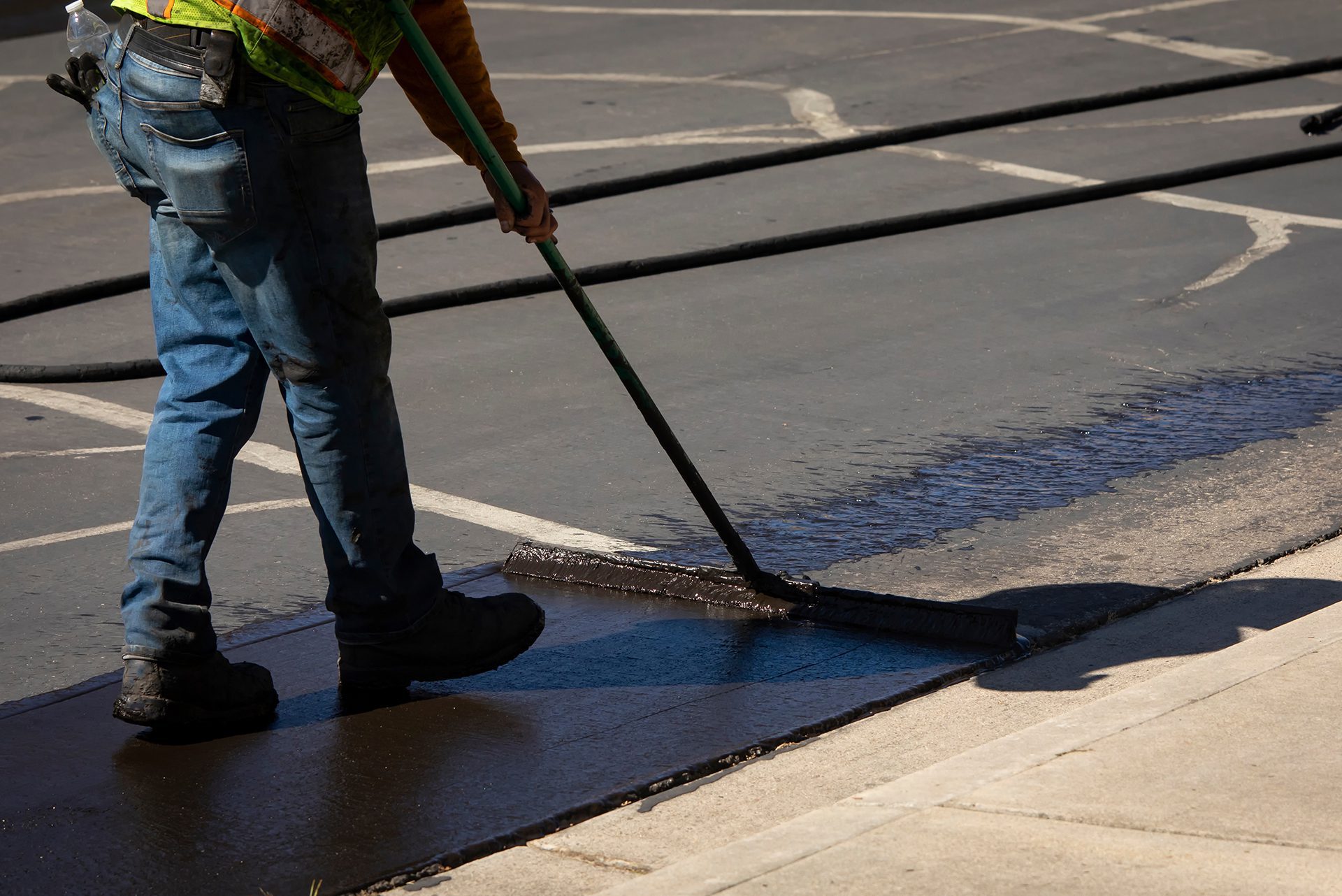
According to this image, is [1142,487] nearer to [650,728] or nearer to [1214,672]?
[1214,672]

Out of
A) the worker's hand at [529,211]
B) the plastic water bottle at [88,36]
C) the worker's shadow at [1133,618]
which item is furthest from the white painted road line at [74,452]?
the worker's shadow at [1133,618]

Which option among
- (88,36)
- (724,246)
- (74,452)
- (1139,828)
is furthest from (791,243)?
(1139,828)

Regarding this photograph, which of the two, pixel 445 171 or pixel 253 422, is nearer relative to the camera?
pixel 253 422

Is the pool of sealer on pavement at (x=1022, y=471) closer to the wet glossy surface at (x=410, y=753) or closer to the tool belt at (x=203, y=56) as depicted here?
the wet glossy surface at (x=410, y=753)

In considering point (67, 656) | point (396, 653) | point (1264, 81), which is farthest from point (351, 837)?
point (1264, 81)

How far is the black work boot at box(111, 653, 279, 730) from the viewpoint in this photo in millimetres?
3766

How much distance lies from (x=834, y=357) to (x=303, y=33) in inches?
144

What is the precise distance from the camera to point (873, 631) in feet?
14.3

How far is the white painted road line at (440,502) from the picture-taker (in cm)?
515

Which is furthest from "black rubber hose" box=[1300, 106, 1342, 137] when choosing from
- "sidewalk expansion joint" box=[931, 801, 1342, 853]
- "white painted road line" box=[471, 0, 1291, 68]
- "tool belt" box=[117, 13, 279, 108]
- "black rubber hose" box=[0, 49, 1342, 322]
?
"tool belt" box=[117, 13, 279, 108]

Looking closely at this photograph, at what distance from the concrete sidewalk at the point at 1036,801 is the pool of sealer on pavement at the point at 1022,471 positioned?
3.50ft

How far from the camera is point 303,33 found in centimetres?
356

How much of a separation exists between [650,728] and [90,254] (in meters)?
6.01

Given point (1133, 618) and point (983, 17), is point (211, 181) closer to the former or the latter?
point (1133, 618)
